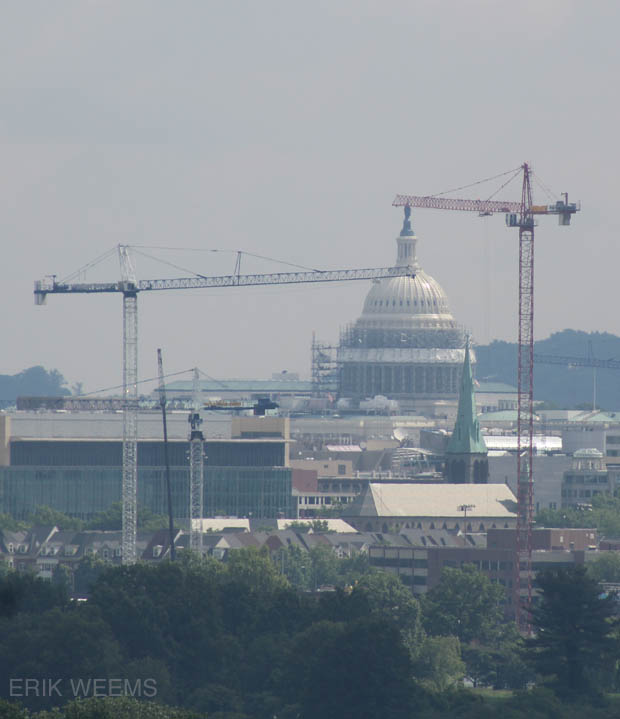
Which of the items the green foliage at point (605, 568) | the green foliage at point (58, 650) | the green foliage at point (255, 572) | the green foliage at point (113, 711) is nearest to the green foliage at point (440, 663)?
the green foliage at point (255, 572)

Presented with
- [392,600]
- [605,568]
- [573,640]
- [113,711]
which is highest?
[113,711]

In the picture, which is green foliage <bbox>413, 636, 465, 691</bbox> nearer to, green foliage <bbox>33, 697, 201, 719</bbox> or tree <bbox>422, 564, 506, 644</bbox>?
tree <bbox>422, 564, 506, 644</bbox>

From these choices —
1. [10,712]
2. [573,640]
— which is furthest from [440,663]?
[10,712]

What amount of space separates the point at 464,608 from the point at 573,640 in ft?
101

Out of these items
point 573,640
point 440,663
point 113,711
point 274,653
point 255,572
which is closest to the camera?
point 113,711

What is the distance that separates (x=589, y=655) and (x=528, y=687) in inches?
257

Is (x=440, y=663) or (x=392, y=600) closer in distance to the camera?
(x=440, y=663)

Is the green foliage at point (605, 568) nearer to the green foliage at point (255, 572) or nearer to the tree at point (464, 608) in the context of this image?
the tree at point (464, 608)

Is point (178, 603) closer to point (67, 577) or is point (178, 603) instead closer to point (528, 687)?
point (528, 687)

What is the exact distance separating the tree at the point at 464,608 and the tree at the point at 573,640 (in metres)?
21.5

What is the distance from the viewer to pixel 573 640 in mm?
140875

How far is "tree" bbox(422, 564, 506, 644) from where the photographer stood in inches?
6624

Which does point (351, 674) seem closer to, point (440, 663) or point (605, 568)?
point (440, 663)

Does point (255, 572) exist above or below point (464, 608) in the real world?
above
